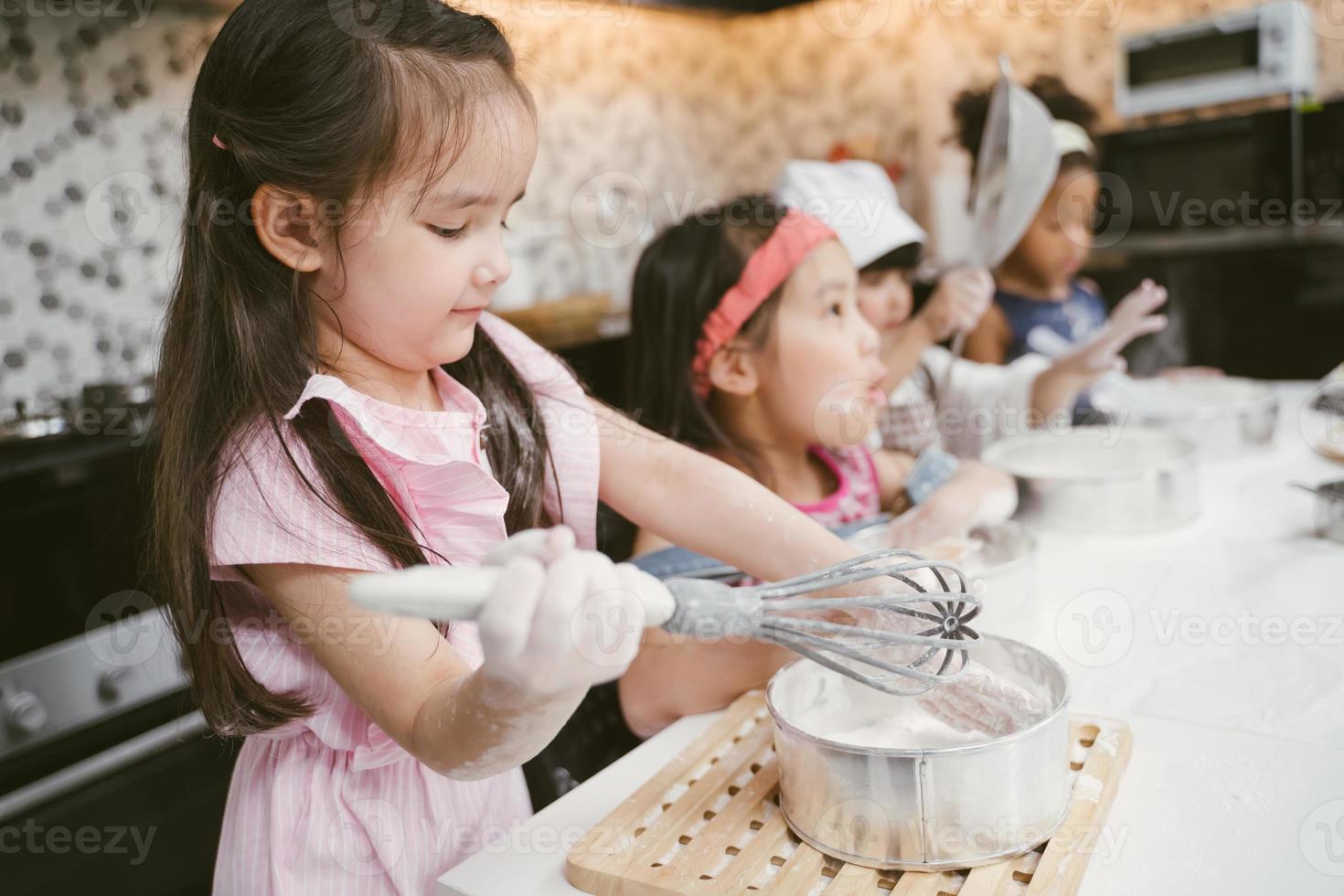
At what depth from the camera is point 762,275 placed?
1.10 meters

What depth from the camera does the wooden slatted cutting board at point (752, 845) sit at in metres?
0.53

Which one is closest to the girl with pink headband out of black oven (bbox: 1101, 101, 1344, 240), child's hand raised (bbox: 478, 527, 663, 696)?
child's hand raised (bbox: 478, 527, 663, 696)

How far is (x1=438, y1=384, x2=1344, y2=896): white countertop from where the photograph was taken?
0.55 m

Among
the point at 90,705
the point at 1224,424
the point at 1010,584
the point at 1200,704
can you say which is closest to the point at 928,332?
the point at 1224,424

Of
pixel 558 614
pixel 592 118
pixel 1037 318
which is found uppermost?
pixel 592 118

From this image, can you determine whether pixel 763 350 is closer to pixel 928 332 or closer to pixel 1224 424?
pixel 928 332

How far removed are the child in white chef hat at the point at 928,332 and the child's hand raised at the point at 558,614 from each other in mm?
910

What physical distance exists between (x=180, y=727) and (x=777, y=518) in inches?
46.8

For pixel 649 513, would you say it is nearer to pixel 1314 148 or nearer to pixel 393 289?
pixel 393 289

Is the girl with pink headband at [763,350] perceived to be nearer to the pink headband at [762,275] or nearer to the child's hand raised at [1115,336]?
the pink headband at [762,275]

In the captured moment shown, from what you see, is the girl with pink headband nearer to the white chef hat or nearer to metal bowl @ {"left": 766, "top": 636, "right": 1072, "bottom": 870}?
the white chef hat

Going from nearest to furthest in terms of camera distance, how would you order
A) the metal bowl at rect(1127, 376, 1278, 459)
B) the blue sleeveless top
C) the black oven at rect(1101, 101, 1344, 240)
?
the metal bowl at rect(1127, 376, 1278, 459) < the blue sleeveless top < the black oven at rect(1101, 101, 1344, 240)

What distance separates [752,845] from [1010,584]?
1.11ft

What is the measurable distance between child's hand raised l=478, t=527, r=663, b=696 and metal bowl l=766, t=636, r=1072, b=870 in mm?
173
